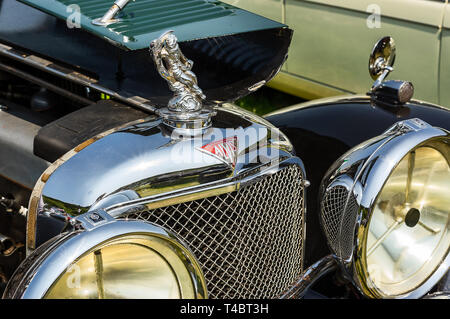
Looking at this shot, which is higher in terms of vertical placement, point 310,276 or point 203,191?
point 203,191

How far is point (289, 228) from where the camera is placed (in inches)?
59.6

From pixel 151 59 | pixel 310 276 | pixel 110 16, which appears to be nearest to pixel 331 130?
pixel 310 276

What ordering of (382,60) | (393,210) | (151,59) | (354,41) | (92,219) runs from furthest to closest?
(354,41) → (382,60) → (151,59) → (393,210) → (92,219)

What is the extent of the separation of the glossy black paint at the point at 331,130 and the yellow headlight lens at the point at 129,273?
60 cm

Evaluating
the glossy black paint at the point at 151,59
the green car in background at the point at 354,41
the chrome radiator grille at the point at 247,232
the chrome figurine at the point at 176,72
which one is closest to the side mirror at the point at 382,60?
the glossy black paint at the point at 151,59

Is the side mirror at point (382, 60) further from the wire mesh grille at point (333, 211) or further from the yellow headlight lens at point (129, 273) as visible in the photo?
the yellow headlight lens at point (129, 273)

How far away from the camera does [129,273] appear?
3.83ft

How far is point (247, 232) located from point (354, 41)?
88.1 inches

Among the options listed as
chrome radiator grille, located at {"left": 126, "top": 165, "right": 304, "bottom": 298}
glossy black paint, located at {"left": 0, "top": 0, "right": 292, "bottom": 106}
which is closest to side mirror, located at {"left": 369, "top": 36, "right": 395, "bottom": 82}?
glossy black paint, located at {"left": 0, "top": 0, "right": 292, "bottom": 106}

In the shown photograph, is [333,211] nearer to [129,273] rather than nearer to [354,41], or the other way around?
[129,273]

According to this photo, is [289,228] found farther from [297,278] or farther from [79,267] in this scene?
[79,267]

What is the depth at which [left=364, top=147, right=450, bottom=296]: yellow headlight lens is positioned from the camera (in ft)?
4.78

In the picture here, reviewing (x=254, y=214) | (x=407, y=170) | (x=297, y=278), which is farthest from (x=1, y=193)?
(x=407, y=170)

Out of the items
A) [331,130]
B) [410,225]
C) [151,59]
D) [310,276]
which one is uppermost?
[151,59]
